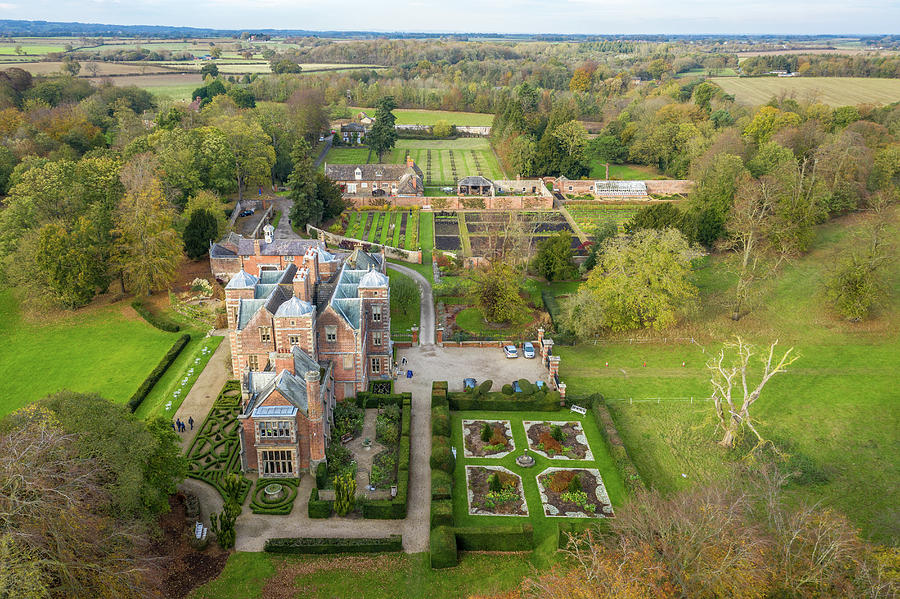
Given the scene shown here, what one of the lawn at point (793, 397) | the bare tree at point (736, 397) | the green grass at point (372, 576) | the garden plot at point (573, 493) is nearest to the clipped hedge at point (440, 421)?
the garden plot at point (573, 493)

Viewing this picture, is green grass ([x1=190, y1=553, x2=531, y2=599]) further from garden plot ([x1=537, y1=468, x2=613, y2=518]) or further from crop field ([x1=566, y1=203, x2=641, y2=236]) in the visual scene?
crop field ([x1=566, y1=203, x2=641, y2=236])

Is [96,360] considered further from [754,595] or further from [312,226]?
[754,595]

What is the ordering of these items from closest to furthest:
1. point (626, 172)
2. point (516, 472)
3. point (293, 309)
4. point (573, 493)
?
point (573, 493), point (516, 472), point (293, 309), point (626, 172)

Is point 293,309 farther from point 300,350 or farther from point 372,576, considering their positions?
point 372,576

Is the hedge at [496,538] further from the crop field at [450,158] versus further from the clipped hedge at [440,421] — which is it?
the crop field at [450,158]

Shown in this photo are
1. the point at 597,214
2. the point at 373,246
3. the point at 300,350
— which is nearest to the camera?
the point at 300,350

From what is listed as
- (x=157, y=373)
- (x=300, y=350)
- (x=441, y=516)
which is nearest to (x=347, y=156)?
(x=157, y=373)
